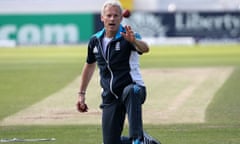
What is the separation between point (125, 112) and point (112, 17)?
1087 mm

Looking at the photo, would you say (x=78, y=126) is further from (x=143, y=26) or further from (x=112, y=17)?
(x=143, y=26)

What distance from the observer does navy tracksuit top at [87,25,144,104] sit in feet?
31.4

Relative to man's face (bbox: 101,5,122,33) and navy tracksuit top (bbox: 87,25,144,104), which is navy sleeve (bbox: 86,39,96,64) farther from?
man's face (bbox: 101,5,122,33)

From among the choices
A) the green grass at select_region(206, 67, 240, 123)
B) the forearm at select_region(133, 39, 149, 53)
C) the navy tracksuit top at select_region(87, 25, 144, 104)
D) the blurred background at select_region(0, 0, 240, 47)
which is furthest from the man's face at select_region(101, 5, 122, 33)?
the blurred background at select_region(0, 0, 240, 47)

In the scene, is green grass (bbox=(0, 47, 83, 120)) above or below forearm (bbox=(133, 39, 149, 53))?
below

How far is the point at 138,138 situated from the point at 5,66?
26.4 m

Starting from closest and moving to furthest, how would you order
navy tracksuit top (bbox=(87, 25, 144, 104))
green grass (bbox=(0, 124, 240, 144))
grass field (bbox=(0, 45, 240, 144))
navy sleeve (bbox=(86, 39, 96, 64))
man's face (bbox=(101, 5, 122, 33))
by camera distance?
1. man's face (bbox=(101, 5, 122, 33))
2. navy tracksuit top (bbox=(87, 25, 144, 104))
3. navy sleeve (bbox=(86, 39, 96, 64))
4. green grass (bbox=(0, 124, 240, 144))
5. grass field (bbox=(0, 45, 240, 144))

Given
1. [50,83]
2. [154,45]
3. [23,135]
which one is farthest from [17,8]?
[23,135]

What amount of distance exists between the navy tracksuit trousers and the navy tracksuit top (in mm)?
87

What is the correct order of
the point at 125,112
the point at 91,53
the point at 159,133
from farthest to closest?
the point at 159,133 < the point at 91,53 < the point at 125,112

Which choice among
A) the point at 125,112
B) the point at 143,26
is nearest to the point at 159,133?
the point at 125,112

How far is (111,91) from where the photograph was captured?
9664 millimetres

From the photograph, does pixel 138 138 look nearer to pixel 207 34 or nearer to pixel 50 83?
pixel 50 83

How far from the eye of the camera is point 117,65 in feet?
31.6
